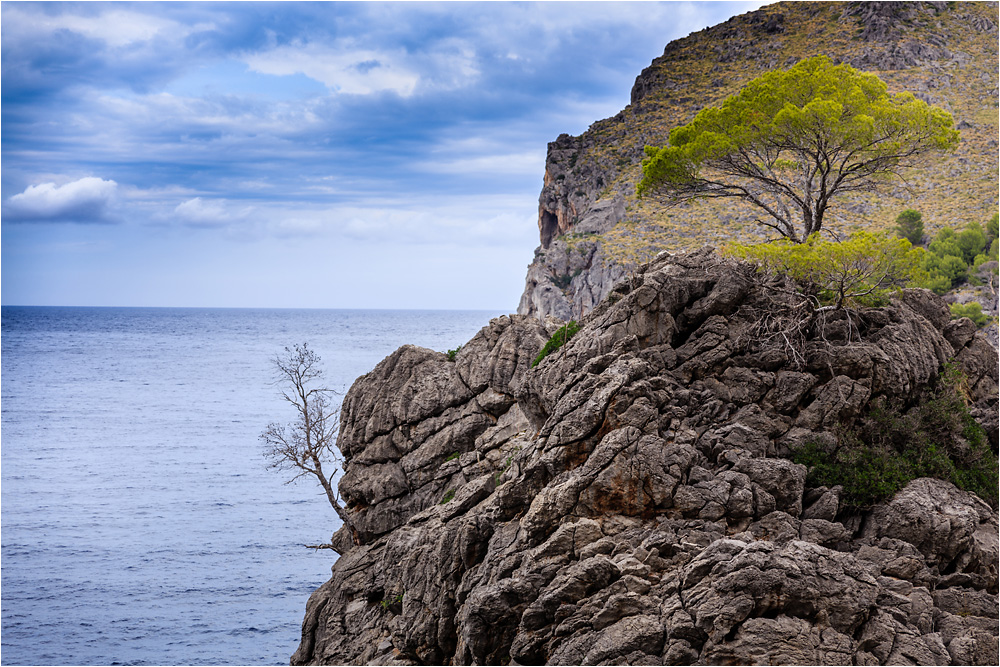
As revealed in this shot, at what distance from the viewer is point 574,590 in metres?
A: 15.6

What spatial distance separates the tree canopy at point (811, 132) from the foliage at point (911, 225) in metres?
51.0

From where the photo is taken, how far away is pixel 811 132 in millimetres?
23672

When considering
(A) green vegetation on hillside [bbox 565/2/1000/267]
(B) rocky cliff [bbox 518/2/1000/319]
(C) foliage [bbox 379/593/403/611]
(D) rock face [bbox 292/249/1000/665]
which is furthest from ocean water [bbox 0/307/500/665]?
(A) green vegetation on hillside [bbox 565/2/1000/267]

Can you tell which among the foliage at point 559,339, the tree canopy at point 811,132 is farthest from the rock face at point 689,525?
the tree canopy at point 811,132

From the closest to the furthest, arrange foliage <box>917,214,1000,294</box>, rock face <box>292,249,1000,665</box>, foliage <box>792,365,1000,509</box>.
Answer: rock face <box>292,249,1000,665</box>, foliage <box>792,365,1000,509</box>, foliage <box>917,214,1000,294</box>

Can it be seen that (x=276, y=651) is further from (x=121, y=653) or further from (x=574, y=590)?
(x=574, y=590)

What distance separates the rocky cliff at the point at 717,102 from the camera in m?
83.2

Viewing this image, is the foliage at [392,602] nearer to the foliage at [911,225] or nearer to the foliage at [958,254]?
the foliage at [958,254]

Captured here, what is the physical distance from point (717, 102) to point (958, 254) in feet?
157

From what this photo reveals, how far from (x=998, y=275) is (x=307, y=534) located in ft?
206

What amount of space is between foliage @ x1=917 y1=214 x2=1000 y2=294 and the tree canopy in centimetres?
4575

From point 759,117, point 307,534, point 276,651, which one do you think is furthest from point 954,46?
point 276,651

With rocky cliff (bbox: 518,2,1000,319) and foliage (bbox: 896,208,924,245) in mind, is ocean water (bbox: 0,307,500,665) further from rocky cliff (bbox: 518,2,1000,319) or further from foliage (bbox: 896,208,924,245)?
foliage (bbox: 896,208,924,245)

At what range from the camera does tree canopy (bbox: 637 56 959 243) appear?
23.4 metres
